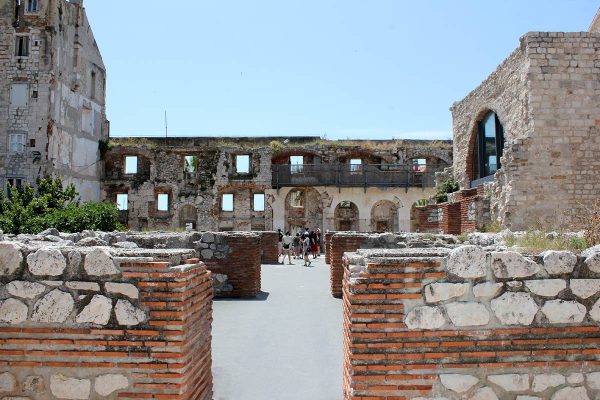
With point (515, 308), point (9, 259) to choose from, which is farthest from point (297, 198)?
point (515, 308)

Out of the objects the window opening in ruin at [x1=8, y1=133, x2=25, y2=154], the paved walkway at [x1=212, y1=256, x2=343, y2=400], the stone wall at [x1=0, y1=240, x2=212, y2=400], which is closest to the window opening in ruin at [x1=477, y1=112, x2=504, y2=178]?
the paved walkway at [x1=212, y1=256, x2=343, y2=400]

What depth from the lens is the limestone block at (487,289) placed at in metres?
3.74

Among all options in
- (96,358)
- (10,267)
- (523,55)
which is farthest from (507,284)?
(523,55)

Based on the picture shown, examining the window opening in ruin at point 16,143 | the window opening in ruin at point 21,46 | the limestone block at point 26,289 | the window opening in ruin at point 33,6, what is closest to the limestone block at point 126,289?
the limestone block at point 26,289

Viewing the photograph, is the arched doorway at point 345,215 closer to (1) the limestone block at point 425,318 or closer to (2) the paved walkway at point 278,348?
(2) the paved walkway at point 278,348

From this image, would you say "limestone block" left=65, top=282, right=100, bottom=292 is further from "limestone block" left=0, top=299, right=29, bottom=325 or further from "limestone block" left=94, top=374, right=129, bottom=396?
"limestone block" left=94, top=374, right=129, bottom=396

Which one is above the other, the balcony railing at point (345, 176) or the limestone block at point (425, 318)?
the balcony railing at point (345, 176)

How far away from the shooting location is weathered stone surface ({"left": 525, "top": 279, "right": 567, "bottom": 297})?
3762 millimetres

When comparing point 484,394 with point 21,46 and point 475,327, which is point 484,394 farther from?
point 21,46

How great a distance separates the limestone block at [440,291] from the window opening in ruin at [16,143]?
28.8 meters

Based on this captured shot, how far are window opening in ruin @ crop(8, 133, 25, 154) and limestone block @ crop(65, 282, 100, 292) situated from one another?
90.1ft

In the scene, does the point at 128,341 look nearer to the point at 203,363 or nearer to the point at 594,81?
the point at 203,363

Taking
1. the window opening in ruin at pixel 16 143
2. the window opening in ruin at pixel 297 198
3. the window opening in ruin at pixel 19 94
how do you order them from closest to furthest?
the window opening in ruin at pixel 16 143 < the window opening in ruin at pixel 19 94 < the window opening in ruin at pixel 297 198

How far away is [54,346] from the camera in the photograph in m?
3.76
